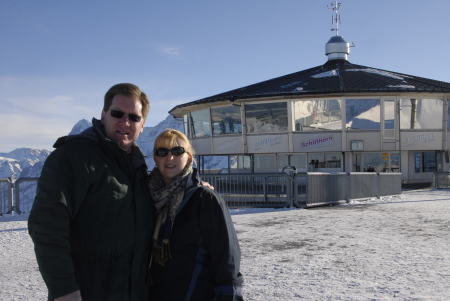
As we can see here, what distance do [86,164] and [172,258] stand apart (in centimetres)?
78

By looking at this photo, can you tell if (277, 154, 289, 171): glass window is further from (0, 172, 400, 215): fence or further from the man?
the man

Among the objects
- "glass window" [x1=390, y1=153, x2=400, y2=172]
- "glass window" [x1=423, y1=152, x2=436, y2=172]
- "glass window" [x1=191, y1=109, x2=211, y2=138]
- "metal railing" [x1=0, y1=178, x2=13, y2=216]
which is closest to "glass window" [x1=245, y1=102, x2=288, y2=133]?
"glass window" [x1=191, y1=109, x2=211, y2=138]

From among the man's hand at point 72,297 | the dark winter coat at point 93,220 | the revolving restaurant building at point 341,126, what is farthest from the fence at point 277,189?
the revolving restaurant building at point 341,126

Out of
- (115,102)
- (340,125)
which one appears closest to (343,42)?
(340,125)

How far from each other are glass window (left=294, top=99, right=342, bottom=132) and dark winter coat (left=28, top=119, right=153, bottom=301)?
2667 cm

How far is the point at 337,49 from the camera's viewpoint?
127ft

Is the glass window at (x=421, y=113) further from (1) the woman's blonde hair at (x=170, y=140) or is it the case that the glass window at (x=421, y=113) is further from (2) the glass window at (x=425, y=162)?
(1) the woman's blonde hair at (x=170, y=140)

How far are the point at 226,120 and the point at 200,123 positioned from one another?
2.72 metres

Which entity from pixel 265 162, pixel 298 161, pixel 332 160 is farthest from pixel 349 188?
pixel 265 162

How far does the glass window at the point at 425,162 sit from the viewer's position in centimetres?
3002

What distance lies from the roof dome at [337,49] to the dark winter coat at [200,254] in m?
38.0

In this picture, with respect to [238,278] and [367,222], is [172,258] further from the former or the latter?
[367,222]

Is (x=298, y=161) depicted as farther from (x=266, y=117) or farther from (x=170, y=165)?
(x=170, y=165)

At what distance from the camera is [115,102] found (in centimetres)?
278
